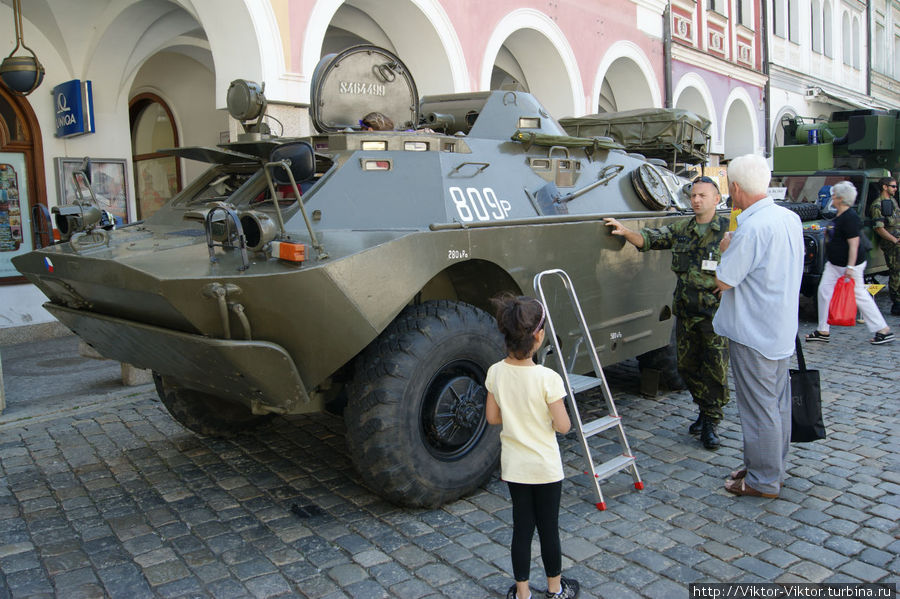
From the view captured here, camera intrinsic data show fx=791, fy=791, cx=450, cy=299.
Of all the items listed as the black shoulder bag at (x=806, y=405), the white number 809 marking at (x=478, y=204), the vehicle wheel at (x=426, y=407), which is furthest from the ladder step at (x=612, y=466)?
the white number 809 marking at (x=478, y=204)

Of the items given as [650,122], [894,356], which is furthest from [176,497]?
[894,356]

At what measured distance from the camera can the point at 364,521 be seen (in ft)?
12.8

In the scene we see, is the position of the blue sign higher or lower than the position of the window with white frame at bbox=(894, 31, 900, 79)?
lower

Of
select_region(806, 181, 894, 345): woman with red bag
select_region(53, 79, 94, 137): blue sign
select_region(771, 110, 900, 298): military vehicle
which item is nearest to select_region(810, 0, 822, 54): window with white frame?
select_region(771, 110, 900, 298): military vehicle

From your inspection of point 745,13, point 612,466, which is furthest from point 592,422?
point 745,13

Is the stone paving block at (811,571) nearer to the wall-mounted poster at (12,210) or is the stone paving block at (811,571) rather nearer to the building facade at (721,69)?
the wall-mounted poster at (12,210)

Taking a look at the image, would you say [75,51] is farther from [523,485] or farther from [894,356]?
[894,356]

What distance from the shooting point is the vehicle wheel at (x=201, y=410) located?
4925mm

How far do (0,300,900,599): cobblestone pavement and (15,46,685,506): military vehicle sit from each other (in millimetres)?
308

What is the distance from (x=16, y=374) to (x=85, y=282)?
4.17 m

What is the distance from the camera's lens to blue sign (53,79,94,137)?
877 cm

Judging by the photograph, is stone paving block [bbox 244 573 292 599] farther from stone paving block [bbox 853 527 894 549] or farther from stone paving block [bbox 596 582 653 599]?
stone paving block [bbox 853 527 894 549]

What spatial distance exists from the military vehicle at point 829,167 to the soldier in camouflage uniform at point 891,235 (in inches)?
7.6

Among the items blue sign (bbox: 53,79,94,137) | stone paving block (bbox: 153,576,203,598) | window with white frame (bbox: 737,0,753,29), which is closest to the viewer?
stone paving block (bbox: 153,576,203,598)
